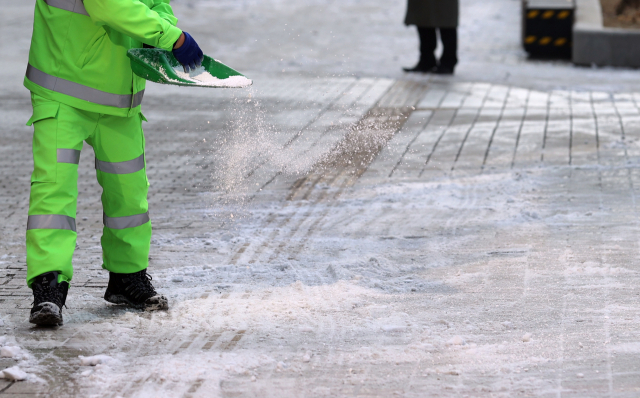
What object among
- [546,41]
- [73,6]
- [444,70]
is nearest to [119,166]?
[73,6]

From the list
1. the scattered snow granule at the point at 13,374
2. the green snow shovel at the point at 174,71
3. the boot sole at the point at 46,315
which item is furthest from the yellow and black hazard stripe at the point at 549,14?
the scattered snow granule at the point at 13,374

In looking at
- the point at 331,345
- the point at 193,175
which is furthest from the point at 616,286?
the point at 193,175

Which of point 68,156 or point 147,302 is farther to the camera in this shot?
point 147,302

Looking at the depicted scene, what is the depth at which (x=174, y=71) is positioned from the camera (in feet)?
12.3

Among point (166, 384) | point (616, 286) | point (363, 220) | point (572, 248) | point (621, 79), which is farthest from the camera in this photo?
point (621, 79)

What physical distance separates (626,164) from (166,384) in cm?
459

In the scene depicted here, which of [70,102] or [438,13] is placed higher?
[70,102]

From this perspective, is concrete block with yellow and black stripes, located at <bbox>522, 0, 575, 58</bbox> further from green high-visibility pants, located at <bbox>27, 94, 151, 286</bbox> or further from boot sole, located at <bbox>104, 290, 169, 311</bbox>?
boot sole, located at <bbox>104, 290, 169, 311</bbox>

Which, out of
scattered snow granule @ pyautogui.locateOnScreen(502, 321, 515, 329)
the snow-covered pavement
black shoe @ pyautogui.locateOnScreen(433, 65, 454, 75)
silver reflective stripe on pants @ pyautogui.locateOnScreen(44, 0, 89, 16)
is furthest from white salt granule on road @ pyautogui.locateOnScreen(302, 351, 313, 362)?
black shoe @ pyautogui.locateOnScreen(433, 65, 454, 75)

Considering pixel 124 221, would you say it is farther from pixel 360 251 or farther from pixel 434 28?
pixel 434 28

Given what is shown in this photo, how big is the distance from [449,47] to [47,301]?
26.8 feet

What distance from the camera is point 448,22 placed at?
10922mm

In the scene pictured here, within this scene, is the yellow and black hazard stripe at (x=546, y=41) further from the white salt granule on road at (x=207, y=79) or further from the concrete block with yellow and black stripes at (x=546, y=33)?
the white salt granule on road at (x=207, y=79)

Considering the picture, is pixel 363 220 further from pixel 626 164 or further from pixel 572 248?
pixel 626 164
